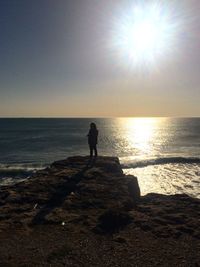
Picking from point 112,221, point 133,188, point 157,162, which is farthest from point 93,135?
point 157,162

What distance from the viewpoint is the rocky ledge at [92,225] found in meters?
7.25

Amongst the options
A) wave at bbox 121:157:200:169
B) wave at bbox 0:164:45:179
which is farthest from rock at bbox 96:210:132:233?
wave at bbox 121:157:200:169

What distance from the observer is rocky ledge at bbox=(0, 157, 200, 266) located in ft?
23.8

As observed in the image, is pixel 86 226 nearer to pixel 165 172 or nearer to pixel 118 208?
pixel 118 208

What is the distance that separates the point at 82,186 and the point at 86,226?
3653 millimetres

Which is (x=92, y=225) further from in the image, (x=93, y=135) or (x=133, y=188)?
(x=93, y=135)

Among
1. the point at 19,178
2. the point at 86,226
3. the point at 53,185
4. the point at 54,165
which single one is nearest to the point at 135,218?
the point at 86,226

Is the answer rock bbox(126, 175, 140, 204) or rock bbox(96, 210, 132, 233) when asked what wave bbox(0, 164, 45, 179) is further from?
rock bbox(96, 210, 132, 233)

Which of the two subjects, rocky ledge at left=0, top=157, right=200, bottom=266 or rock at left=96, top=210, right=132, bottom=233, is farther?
rock at left=96, top=210, right=132, bottom=233

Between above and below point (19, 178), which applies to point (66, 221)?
above

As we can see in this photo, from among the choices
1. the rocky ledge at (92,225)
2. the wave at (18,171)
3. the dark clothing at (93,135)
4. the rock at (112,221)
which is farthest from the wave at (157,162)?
the rock at (112,221)

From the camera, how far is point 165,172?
30406 millimetres

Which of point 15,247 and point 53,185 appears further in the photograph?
point 53,185

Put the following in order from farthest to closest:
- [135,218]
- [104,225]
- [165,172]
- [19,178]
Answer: [165,172]
[19,178]
[135,218]
[104,225]
